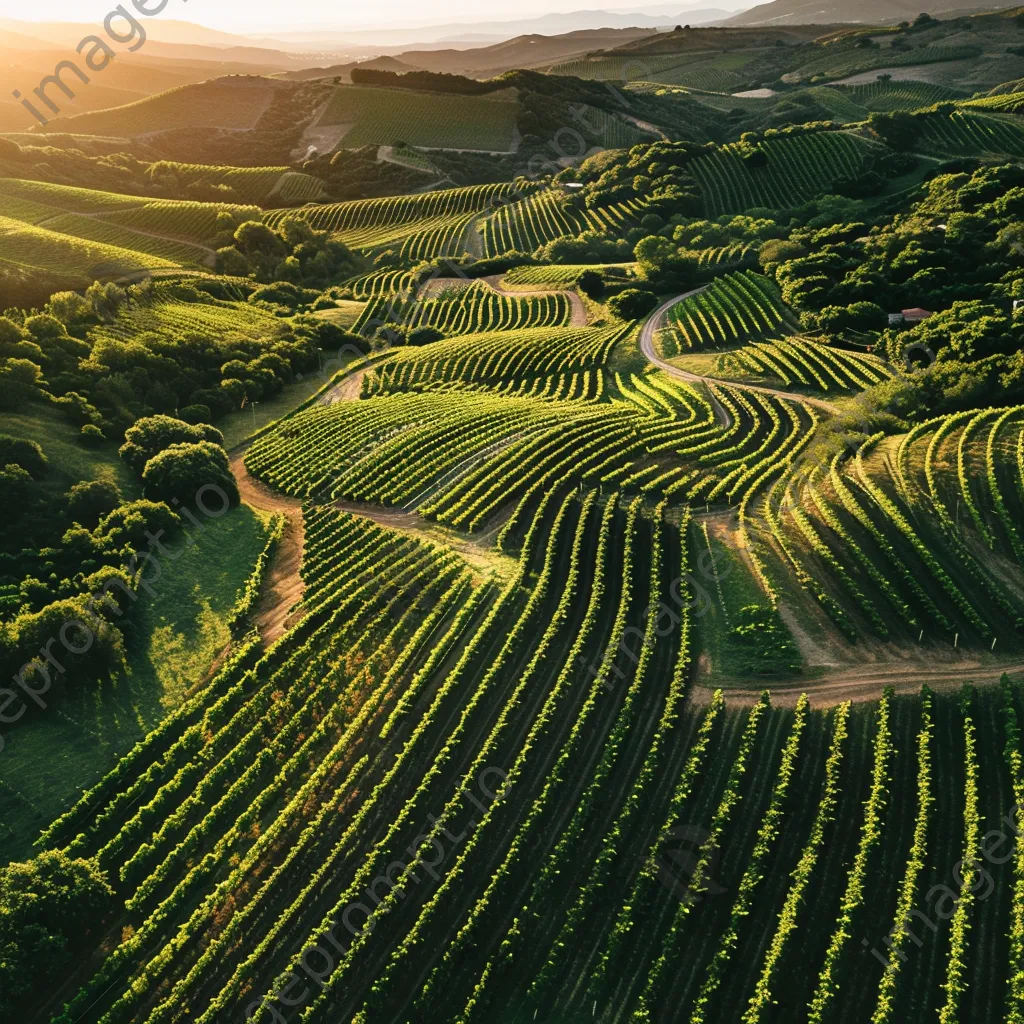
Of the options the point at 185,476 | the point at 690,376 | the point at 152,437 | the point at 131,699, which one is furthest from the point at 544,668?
the point at 152,437

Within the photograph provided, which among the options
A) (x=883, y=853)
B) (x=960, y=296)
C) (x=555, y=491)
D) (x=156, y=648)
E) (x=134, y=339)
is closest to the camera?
(x=883, y=853)

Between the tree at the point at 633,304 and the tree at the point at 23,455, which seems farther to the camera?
the tree at the point at 633,304

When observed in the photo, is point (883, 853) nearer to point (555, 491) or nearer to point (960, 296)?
point (555, 491)

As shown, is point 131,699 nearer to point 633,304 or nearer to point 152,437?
point 152,437

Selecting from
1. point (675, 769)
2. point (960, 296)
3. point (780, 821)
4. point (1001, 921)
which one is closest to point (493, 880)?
point (675, 769)

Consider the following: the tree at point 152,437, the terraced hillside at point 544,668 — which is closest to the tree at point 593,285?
the terraced hillside at point 544,668

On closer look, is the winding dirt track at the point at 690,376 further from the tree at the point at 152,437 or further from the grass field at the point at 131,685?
the tree at the point at 152,437
